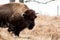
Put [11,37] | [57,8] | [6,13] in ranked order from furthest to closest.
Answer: [57,8] → [6,13] → [11,37]

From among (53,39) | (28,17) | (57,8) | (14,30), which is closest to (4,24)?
(14,30)

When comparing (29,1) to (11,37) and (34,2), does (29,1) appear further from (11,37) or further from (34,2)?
(11,37)

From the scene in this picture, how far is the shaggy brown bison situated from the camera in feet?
17.6

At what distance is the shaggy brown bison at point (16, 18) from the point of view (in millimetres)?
5351

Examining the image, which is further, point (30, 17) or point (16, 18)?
point (16, 18)

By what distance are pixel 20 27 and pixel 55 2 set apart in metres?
5.05

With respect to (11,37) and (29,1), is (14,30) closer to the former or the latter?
(11,37)

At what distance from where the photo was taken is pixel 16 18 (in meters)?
5.49

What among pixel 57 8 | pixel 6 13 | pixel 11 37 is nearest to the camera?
pixel 11 37

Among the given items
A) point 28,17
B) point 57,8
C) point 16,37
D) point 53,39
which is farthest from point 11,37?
point 57,8

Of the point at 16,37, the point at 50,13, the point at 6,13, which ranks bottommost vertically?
the point at 50,13

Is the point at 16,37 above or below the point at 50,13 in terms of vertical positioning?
above

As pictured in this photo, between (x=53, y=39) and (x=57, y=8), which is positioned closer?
(x=53, y=39)

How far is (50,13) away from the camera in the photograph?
1055 centimetres
